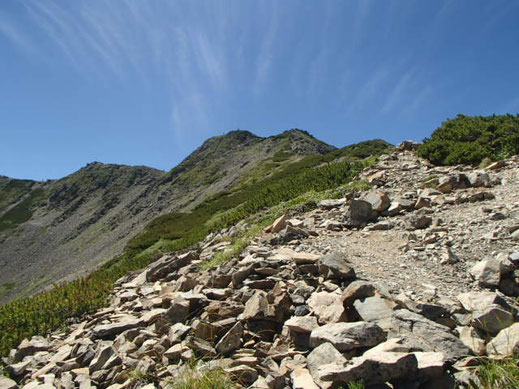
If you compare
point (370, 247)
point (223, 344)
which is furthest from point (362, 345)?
point (370, 247)

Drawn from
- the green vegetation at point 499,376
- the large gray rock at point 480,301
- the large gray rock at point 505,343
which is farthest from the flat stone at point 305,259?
the green vegetation at point 499,376

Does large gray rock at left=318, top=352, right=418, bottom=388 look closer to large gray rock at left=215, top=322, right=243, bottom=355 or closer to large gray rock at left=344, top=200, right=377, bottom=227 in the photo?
large gray rock at left=215, top=322, right=243, bottom=355

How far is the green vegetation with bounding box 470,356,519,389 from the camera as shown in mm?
3193

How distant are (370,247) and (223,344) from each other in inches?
218

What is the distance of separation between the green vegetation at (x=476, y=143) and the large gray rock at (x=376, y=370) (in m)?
15.7

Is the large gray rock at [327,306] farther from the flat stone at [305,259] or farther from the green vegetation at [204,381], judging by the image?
the green vegetation at [204,381]

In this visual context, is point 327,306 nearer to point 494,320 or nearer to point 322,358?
point 322,358

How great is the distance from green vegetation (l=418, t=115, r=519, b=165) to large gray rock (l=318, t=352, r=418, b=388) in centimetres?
1568

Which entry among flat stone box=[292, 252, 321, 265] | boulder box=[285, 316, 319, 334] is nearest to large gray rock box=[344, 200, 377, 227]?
flat stone box=[292, 252, 321, 265]

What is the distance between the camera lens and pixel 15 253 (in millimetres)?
70812

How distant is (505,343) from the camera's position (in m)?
3.94

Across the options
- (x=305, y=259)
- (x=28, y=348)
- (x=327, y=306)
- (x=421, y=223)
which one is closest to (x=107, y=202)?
(x=28, y=348)

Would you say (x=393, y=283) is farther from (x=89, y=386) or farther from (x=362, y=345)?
(x=89, y=386)

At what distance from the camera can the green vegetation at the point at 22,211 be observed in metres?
99.8
